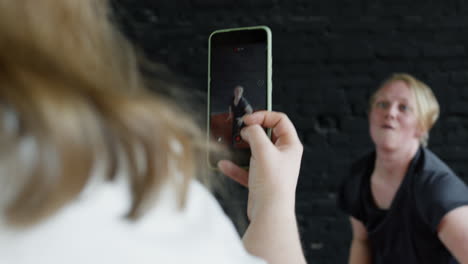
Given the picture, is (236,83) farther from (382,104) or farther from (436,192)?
(382,104)

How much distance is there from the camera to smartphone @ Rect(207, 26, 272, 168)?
29.0 inches

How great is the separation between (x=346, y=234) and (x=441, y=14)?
2.69 feet

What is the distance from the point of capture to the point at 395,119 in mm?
1642

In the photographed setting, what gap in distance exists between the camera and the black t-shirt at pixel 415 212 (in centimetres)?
140

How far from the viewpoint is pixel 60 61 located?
23 centimetres

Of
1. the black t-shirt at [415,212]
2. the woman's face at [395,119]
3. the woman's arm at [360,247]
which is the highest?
the woman's face at [395,119]

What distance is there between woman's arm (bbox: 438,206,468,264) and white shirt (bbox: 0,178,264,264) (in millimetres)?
1216

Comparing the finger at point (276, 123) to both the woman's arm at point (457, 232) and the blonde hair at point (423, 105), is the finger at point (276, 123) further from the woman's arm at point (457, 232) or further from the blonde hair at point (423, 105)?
the blonde hair at point (423, 105)

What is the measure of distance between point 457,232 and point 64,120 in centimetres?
130

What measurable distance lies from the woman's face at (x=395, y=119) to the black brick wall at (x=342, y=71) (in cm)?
19

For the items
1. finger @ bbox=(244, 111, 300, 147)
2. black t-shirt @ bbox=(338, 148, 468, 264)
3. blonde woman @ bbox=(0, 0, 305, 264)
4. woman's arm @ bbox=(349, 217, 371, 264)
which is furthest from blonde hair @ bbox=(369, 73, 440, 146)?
blonde woman @ bbox=(0, 0, 305, 264)

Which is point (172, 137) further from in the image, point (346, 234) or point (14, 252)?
point (346, 234)

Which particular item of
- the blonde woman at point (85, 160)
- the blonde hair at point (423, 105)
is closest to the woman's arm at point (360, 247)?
the blonde hair at point (423, 105)

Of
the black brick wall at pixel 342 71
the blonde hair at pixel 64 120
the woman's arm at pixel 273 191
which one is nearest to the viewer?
the blonde hair at pixel 64 120
